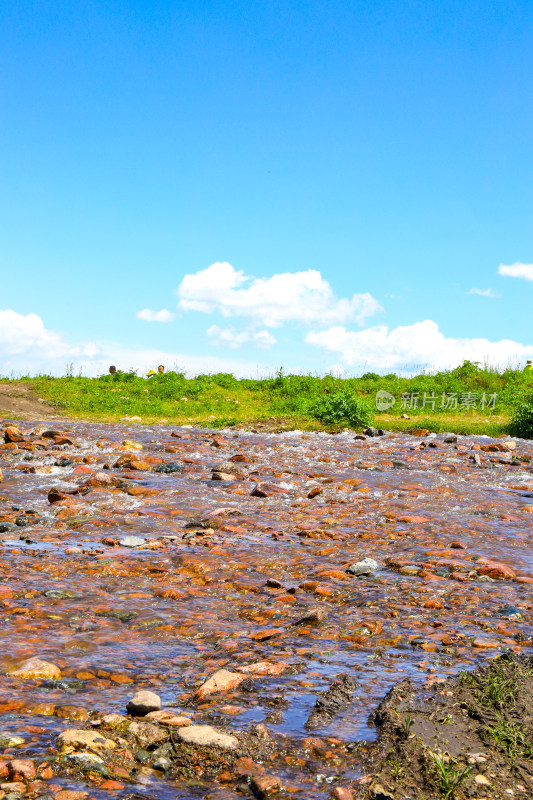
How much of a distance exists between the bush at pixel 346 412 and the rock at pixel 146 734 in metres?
17.0

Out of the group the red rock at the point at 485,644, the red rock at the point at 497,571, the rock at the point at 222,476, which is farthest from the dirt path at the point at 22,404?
the red rock at the point at 485,644

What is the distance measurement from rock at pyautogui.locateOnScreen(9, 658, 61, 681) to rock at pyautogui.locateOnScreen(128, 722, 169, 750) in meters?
0.79

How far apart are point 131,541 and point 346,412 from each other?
1379cm

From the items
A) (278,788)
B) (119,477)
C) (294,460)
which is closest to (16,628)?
(278,788)

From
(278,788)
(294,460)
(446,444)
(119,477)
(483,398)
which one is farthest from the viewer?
(483,398)

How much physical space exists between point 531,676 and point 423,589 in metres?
1.73

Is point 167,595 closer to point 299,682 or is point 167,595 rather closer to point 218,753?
point 299,682

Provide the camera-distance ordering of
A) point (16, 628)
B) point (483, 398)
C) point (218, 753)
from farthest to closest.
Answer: point (483, 398), point (16, 628), point (218, 753)

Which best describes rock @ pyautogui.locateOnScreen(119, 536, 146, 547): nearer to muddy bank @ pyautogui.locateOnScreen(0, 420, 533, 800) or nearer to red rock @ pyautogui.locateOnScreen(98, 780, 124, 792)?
muddy bank @ pyautogui.locateOnScreen(0, 420, 533, 800)

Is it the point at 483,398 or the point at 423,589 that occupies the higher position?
the point at 483,398

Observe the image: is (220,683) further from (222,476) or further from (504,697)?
(222,476)

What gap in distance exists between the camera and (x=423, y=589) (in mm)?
5461

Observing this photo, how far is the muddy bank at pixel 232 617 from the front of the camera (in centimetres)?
285

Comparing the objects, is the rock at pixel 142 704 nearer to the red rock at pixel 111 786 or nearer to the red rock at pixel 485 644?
the red rock at pixel 111 786
